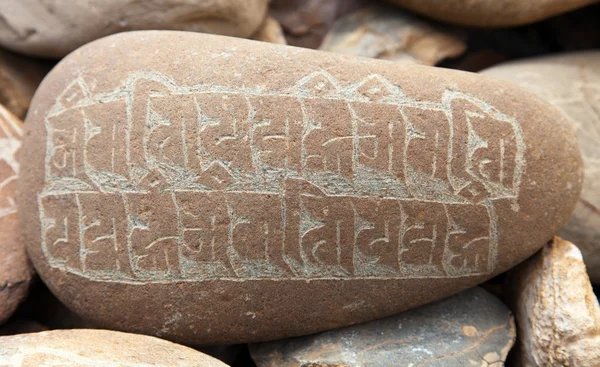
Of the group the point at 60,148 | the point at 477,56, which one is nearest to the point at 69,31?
the point at 60,148

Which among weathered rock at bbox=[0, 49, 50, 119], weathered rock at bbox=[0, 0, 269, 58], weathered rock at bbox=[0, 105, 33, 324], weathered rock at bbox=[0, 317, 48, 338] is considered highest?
weathered rock at bbox=[0, 0, 269, 58]

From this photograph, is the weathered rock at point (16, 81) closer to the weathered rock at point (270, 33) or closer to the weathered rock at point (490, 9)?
the weathered rock at point (270, 33)

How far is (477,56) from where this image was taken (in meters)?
2.27

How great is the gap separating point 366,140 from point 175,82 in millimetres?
553

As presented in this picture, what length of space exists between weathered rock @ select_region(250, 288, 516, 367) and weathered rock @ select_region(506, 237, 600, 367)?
0.07 metres

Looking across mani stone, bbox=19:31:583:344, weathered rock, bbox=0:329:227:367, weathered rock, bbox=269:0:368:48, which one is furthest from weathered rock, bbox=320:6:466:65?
weathered rock, bbox=0:329:227:367

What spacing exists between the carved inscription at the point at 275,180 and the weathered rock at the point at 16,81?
646mm

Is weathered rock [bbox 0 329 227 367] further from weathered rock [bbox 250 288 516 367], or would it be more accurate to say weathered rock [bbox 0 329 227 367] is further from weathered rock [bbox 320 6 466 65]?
weathered rock [bbox 320 6 466 65]

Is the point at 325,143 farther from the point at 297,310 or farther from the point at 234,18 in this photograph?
the point at 234,18

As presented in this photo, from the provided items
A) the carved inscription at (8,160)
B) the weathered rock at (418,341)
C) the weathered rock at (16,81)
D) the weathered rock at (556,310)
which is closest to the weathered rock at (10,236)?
the carved inscription at (8,160)

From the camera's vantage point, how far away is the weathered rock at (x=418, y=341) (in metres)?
1.43

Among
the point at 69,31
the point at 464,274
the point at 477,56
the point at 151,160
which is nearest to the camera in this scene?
the point at 151,160

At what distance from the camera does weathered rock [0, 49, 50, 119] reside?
1.90m

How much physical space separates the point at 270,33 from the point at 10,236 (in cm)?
121
